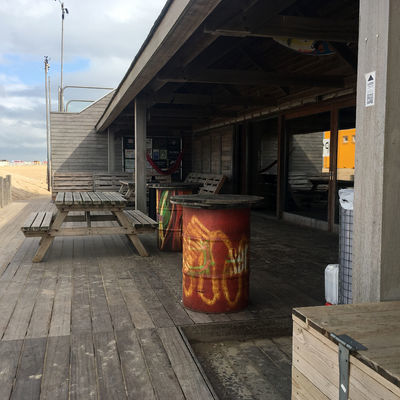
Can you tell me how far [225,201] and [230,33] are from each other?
1.63 m

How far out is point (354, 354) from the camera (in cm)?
131

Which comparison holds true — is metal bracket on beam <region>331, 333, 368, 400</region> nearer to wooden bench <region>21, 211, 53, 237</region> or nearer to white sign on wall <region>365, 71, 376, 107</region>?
white sign on wall <region>365, 71, 376, 107</region>

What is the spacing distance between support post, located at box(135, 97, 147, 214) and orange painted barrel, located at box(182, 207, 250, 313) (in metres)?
4.25

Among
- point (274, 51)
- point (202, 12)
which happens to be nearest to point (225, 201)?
point (202, 12)

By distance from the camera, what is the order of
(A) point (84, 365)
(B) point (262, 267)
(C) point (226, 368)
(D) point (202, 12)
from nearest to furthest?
(A) point (84, 365) → (C) point (226, 368) → (D) point (202, 12) → (B) point (262, 267)

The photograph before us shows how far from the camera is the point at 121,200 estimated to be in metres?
5.32

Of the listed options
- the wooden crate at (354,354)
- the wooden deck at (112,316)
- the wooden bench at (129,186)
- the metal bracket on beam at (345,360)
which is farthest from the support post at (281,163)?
the metal bracket on beam at (345,360)

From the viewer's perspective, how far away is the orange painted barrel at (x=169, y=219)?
547 cm

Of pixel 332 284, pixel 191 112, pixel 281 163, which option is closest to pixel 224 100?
pixel 281 163

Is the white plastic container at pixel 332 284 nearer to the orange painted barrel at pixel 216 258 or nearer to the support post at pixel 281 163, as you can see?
the orange painted barrel at pixel 216 258

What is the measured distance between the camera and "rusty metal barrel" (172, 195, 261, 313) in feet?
10.3

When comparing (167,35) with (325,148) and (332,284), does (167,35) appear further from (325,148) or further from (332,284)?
(325,148)

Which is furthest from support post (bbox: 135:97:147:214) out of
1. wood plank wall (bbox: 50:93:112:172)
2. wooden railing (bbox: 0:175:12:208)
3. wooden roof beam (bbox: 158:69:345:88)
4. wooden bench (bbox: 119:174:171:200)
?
wood plank wall (bbox: 50:93:112:172)

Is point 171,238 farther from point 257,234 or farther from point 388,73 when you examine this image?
point 388,73
